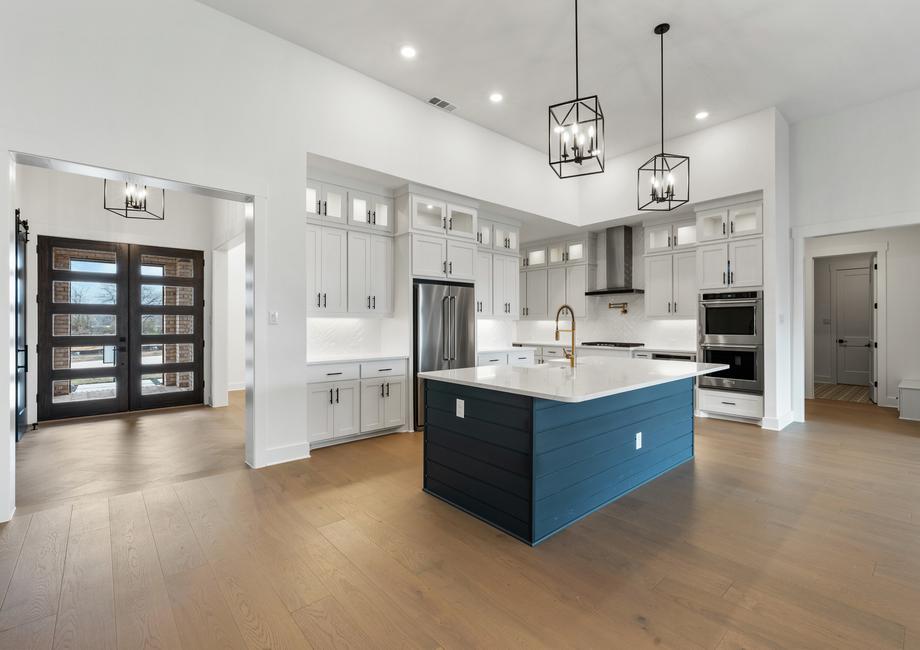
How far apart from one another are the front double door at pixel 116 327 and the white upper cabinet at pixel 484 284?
14.8 feet

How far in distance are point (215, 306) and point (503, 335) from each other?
4.65 m


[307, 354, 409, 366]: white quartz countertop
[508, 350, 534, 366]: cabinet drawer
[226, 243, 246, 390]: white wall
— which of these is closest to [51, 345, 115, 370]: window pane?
[226, 243, 246, 390]: white wall

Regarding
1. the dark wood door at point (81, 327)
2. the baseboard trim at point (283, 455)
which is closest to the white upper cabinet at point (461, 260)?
the baseboard trim at point (283, 455)

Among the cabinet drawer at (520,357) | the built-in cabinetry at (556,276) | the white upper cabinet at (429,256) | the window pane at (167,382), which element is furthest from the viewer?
the built-in cabinetry at (556,276)

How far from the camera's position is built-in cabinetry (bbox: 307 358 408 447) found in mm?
4371

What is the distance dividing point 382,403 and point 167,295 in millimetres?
4308

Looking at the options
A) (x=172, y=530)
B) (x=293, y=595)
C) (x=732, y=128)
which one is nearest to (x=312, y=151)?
(x=172, y=530)

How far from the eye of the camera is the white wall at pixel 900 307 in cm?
629

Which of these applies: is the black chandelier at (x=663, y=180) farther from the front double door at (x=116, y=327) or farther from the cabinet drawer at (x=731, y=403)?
the front double door at (x=116, y=327)

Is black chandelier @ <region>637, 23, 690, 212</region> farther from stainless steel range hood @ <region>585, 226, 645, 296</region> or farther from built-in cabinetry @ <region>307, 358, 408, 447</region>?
built-in cabinetry @ <region>307, 358, 408, 447</region>

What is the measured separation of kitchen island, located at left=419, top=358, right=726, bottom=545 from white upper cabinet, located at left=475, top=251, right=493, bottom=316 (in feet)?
8.44

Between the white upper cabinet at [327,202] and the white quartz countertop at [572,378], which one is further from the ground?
the white upper cabinet at [327,202]

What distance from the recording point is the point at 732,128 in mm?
5484

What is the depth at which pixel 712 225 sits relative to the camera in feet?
19.2
